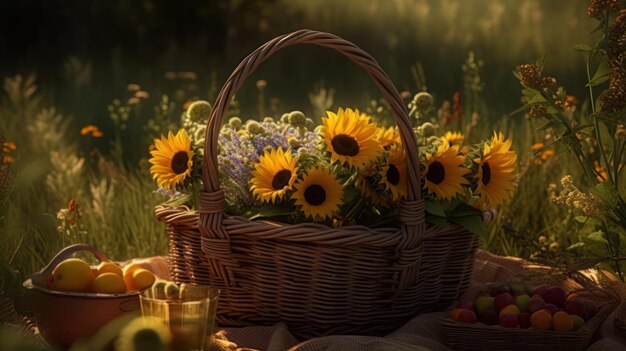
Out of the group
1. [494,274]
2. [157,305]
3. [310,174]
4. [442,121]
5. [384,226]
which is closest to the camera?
[157,305]

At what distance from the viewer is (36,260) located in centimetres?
367

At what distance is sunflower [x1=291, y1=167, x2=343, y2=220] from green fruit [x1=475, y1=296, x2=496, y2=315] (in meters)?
0.50

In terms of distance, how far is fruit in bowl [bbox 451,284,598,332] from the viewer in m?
2.51

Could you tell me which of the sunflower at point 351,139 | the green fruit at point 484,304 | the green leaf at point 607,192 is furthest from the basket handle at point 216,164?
the green leaf at point 607,192

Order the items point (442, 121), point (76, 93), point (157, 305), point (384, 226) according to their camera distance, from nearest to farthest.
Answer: point (157, 305) → point (384, 226) → point (442, 121) → point (76, 93)

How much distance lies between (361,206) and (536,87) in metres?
0.67

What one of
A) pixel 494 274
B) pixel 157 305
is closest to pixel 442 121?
pixel 494 274

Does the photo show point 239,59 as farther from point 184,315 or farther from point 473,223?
point 184,315

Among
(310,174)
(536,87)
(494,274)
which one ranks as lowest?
(494,274)

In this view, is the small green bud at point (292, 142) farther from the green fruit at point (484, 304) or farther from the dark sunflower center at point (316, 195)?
the green fruit at point (484, 304)

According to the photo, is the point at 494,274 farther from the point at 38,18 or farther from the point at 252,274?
the point at 38,18

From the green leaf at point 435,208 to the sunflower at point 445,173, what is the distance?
2cm

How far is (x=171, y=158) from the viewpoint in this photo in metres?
2.75

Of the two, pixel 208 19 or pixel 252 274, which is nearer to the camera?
pixel 252 274
